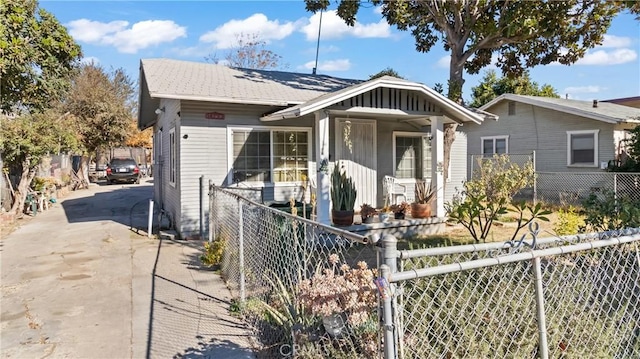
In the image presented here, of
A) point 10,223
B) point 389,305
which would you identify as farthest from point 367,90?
point 10,223

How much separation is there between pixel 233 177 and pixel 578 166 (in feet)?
44.9

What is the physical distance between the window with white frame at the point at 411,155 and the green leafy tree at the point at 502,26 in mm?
593

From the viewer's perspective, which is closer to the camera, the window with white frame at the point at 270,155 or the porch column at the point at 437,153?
the window with white frame at the point at 270,155

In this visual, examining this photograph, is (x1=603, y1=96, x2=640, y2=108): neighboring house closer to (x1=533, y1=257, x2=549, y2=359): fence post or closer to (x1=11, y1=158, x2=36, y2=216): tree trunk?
(x1=533, y1=257, x2=549, y2=359): fence post

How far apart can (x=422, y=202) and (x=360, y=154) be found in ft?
6.71

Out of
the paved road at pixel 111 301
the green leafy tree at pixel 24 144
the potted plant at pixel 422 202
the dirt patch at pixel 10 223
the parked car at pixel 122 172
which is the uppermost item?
the green leafy tree at pixel 24 144

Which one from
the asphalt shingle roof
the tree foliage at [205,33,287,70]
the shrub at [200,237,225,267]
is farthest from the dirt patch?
the tree foliage at [205,33,287,70]

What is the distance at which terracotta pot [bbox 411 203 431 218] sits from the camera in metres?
9.66

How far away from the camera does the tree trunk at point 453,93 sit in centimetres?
1180

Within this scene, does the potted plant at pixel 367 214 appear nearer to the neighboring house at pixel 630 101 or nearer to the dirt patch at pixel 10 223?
the dirt patch at pixel 10 223

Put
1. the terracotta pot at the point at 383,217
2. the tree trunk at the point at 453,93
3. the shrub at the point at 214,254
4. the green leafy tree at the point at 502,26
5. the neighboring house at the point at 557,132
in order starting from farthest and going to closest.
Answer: the neighboring house at the point at 557,132 < the tree trunk at the point at 453,93 < the green leafy tree at the point at 502,26 < the terracotta pot at the point at 383,217 < the shrub at the point at 214,254

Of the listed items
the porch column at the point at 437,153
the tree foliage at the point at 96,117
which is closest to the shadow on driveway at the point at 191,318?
the porch column at the point at 437,153

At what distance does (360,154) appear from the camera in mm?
10680

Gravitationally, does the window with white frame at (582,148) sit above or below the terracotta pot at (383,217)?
above
